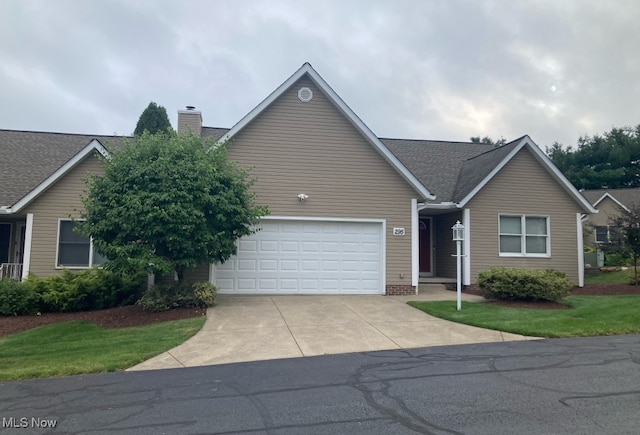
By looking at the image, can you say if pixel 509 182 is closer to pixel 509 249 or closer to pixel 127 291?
pixel 509 249

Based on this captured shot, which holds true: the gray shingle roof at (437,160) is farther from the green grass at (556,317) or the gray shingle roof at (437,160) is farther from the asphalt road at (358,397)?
the asphalt road at (358,397)

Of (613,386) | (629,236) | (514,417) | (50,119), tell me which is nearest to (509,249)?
(629,236)

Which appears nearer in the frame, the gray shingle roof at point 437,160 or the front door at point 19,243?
the front door at point 19,243

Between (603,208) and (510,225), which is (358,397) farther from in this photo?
(603,208)

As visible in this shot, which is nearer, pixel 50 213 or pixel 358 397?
pixel 358 397

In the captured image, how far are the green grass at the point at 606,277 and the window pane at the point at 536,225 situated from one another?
366 centimetres

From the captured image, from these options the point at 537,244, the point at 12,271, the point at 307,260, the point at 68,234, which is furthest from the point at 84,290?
the point at 537,244

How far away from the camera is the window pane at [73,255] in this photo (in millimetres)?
14203

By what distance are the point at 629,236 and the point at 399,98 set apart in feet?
47.0

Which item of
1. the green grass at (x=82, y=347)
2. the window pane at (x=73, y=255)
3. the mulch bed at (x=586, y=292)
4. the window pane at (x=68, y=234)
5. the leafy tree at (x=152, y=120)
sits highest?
the leafy tree at (x=152, y=120)

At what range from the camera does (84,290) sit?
12484mm

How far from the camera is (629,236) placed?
51.6 ft

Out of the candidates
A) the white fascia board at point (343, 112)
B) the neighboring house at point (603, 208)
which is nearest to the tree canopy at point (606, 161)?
the neighboring house at point (603, 208)

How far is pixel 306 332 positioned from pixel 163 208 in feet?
15.2
